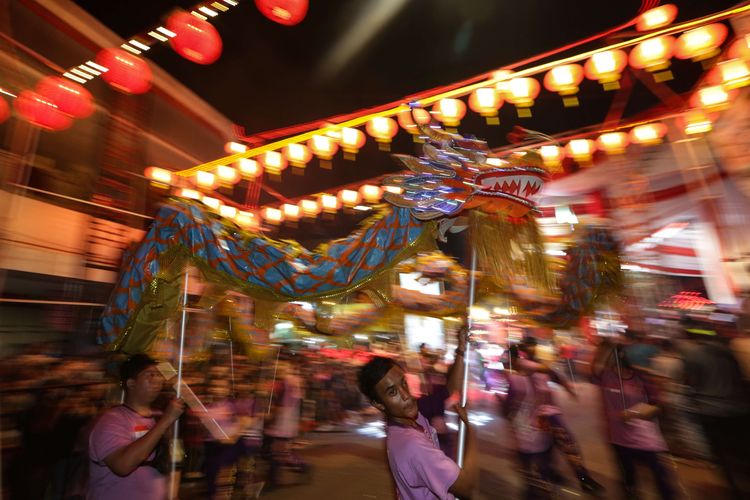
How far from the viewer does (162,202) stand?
2.65 metres

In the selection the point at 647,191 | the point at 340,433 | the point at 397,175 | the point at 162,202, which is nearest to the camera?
the point at 397,175

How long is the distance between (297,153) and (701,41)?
564 cm

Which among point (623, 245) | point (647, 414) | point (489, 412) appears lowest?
point (489, 412)

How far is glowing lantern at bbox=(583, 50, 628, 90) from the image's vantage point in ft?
16.0

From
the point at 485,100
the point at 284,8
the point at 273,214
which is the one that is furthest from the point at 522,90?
the point at 273,214

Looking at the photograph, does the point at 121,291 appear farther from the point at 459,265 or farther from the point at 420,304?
the point at 459,265

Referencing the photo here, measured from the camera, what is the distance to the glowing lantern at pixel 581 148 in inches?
264

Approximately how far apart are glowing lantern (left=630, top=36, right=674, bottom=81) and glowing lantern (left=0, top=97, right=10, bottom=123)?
652cm

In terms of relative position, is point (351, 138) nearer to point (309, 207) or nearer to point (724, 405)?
point (309, 207)

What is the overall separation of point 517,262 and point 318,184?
1005cm

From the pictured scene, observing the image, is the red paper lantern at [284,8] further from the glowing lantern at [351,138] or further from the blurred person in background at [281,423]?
the blurred person in background at [281,423]

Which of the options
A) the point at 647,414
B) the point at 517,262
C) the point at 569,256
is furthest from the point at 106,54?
the point at 647,414

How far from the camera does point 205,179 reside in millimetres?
8242

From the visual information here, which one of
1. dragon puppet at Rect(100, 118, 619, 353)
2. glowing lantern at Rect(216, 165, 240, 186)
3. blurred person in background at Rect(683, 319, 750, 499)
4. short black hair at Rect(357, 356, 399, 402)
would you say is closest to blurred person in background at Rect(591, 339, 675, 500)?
blurred person in background at Rect(683, 319, 750, 499)
